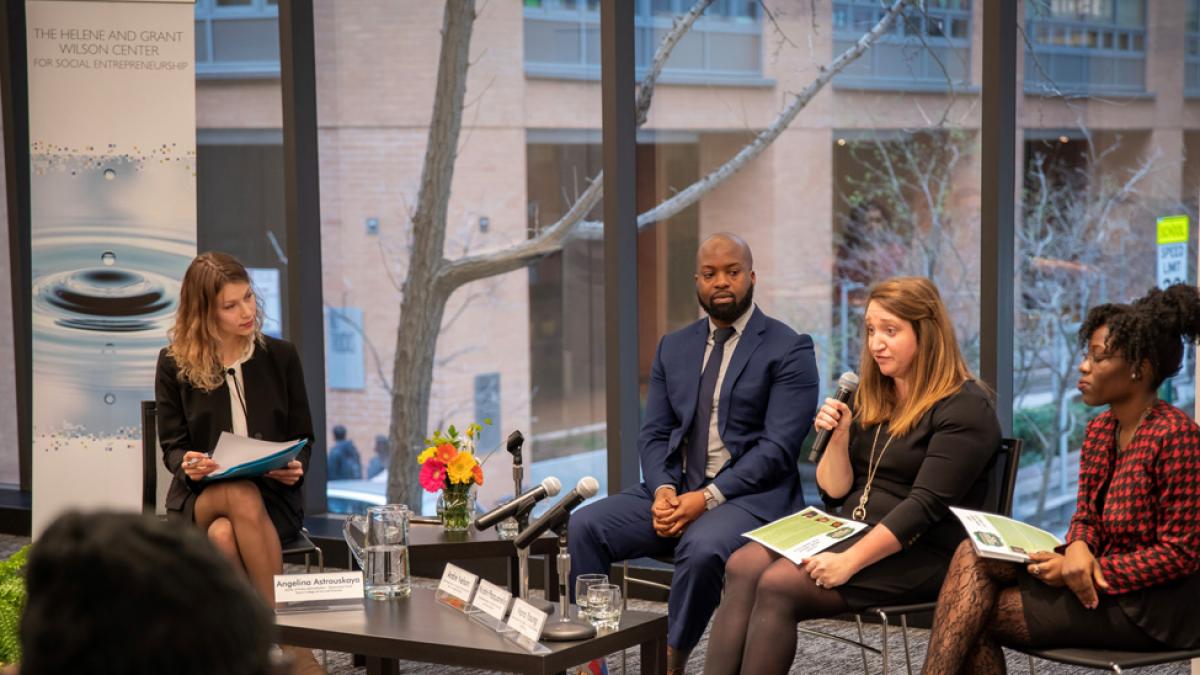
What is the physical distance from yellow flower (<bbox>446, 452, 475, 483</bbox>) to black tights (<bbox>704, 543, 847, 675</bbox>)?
0.93 m

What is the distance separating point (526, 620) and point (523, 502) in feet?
0.87

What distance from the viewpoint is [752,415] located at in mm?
3738

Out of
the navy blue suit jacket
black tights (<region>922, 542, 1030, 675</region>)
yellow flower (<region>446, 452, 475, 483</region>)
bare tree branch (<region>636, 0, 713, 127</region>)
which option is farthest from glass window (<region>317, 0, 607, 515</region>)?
black tights (<region>922, 542, 1030, 675</region>)

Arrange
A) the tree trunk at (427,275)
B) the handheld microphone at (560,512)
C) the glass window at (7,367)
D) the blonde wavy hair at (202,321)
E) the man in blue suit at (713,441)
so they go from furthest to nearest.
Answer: the glass window at (7,367), the tree trunk at (427,275), the blonde wavy hair at (202,321), the man in blue suit at (713,441), the handheld microphone at (560,512)

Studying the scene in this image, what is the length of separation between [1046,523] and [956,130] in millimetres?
1395

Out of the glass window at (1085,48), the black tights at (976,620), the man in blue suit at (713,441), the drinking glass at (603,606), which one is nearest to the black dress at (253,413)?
the man in blue suit at (713,441)

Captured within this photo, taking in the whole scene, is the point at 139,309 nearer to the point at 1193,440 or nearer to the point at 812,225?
the point at 812,225

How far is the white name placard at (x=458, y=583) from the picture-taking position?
3072 mm

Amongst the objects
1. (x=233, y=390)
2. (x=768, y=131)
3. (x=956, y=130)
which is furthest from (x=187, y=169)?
(x=956, y=130)

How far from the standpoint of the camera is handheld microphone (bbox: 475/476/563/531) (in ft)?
8.66

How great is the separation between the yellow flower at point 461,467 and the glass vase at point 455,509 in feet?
0.28

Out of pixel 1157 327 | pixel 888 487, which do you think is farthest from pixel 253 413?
pixel 1157 327

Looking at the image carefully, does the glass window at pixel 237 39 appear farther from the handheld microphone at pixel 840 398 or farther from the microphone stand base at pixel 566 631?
the microphone stand base at pixel 566 631

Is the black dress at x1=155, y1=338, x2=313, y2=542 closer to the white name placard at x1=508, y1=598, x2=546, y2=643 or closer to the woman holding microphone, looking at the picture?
the white name placard at x1=508, y1=598, x2=546, y2=643
